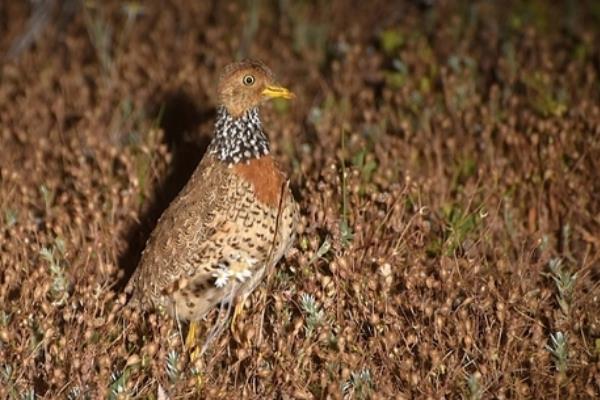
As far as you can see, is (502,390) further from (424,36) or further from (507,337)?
(424,36)

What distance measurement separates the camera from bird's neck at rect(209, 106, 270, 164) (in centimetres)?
477

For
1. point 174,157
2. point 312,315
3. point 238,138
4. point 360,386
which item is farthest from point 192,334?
point 174,157

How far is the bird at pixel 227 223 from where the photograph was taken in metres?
4.61

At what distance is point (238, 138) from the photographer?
189 inches

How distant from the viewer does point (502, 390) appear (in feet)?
13.3

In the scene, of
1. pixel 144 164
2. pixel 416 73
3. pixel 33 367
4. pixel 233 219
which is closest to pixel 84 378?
pixel 33 367

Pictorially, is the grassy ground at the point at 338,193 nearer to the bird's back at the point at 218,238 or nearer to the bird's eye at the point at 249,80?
the bird's back at the point at 218,238

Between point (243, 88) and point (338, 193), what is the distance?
79 centimetres

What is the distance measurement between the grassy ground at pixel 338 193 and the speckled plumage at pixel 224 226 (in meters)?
0.14

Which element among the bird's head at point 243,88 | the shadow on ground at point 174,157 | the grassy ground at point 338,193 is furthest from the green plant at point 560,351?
the shadow on ground at point 174,157

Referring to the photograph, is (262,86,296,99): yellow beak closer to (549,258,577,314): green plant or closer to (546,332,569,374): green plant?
(549,258,577,314): green plant

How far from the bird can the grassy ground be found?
5.4 inches

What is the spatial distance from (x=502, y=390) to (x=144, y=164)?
102 inches

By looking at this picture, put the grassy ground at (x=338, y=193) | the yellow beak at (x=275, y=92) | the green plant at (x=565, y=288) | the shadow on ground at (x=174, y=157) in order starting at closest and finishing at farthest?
1. the grassy ground at (x=338, y=193)
2. the green plant at (x=565, y=288)
3. the yellow beak at (x=275, y=92)
4. the shadow on ground at (x=174, y=157)
